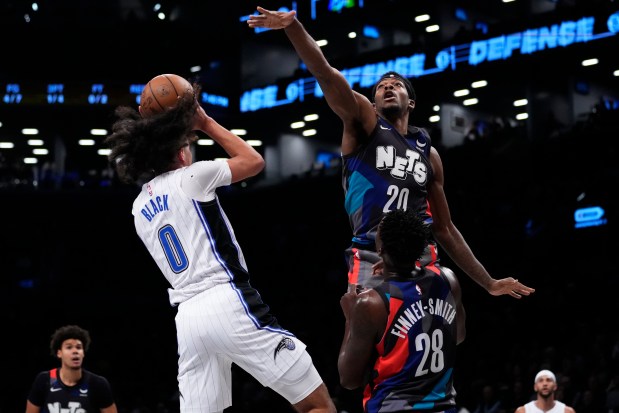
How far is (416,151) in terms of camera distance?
635cm

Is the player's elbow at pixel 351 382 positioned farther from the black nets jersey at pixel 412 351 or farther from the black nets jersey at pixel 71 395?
the black nets jersey at pixel 71 395

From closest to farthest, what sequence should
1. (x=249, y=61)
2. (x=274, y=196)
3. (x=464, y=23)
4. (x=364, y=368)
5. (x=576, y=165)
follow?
(x=364, y=368) → (x=576, y=165) → (x=274, y=196) → (x=464, y=23) → (x=249, y=61)

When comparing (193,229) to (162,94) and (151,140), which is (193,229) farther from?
(162,94)

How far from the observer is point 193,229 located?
537cm

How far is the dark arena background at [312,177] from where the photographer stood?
20.1 metres

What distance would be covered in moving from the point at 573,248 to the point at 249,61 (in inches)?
795

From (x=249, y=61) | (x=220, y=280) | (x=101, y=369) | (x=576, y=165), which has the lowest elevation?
(x=101, y=369)

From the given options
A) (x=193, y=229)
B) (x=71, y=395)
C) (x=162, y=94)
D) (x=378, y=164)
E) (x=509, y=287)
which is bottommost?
(x=71, y=395)

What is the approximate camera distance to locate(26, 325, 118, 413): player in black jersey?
941cm

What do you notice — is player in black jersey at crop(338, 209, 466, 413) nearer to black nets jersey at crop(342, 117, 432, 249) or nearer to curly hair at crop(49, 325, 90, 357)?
black nets jersey at crop(342, 117, 432, 249)

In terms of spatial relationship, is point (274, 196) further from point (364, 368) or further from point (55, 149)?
point (364, 368)

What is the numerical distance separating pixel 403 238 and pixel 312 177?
2684 cm

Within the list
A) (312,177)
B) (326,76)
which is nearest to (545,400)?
(326,76)

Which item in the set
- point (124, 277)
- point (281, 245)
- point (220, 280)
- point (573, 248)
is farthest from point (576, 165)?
point (220, 280)
